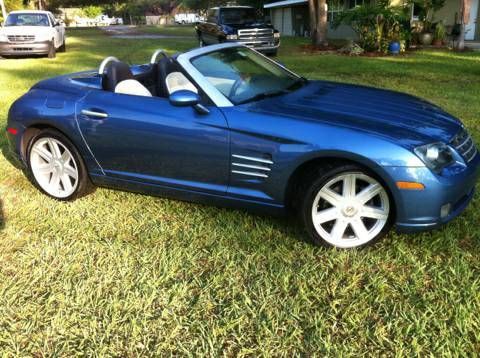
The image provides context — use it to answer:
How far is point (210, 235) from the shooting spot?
3510 millimetres

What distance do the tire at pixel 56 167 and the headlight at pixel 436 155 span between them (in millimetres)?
2726

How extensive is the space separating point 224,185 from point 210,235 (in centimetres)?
40

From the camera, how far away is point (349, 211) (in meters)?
3.16

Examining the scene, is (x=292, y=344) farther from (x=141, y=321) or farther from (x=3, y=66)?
(x=3, y=66)

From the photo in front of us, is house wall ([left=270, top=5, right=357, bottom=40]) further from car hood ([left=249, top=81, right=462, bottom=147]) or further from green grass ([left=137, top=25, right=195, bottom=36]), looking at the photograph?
car hood ([left=249, top=81, right=462, bottom=147])

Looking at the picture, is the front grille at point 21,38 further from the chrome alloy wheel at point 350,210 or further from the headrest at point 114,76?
the chrome alloy wheel at point 350,210

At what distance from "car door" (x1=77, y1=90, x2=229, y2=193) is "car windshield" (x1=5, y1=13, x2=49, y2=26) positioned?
48.7ft

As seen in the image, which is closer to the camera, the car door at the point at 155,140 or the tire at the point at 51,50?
the car door at the point at 155,140

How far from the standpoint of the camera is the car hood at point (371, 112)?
3.05 metres

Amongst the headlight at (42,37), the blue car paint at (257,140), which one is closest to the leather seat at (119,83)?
the blue car paint at (257,140)

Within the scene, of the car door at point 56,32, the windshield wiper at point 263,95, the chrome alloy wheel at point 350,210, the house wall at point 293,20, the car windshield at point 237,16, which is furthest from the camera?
the house wall at point 293,20

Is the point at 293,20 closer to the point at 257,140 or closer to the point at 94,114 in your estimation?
the point at 94,114

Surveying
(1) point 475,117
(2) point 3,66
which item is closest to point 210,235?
(1) point 475,117

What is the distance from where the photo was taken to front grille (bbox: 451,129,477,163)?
315 centimetres
